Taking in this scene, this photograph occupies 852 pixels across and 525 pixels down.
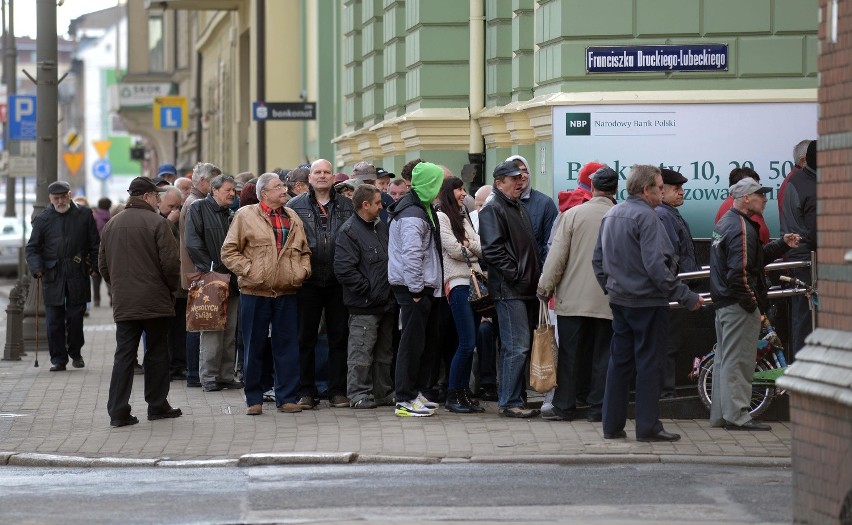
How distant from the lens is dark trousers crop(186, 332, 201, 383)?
626 inches

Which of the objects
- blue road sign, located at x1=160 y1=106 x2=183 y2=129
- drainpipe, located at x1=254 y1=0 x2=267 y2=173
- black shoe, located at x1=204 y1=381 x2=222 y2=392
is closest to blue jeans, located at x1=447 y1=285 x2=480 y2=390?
black shoe, located at x1=204 y1=381 x2=222 y2=392

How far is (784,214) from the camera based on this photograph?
43.1 feet

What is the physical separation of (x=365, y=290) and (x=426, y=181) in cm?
100

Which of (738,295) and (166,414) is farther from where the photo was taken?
(166,414)

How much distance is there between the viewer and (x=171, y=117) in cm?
4119

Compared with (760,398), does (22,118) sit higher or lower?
higher

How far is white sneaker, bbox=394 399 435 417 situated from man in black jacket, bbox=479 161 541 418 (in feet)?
1.79

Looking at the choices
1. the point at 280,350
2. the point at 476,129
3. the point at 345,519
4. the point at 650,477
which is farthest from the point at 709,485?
the point at 476,129

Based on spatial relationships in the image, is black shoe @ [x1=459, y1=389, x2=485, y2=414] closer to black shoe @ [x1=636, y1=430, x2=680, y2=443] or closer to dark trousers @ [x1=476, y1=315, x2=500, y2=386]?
dark trousers @ [x1=476, y1=315, x2=500, y2=386]

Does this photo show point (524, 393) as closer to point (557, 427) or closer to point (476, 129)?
point (557, 427)

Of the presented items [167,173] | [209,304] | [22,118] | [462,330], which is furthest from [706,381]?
[22,118]

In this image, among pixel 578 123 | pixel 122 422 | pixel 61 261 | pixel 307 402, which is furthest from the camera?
pixel 61 261

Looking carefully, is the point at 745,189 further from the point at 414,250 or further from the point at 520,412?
the point at 414,250

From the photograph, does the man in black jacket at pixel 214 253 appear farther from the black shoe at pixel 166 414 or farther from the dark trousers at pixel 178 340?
the black shoe at pixel 166 414
